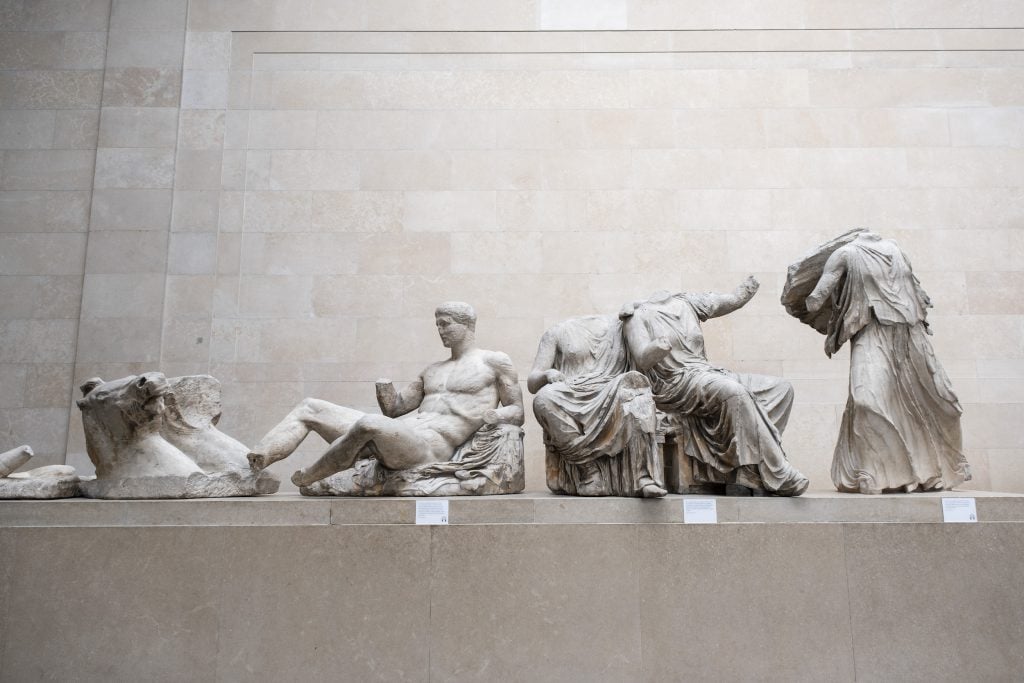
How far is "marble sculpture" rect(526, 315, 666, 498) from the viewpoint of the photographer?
5.27m

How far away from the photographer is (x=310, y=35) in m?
8.91

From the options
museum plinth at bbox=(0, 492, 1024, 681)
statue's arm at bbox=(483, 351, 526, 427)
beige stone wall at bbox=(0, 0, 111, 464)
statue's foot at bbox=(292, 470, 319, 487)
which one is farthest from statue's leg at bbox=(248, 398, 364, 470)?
beige stone wall at bbox=(0, 0, 111, 464)

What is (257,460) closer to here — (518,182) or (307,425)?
(307,425)

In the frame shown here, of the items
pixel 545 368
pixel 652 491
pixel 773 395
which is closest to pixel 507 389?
pixel 545 368

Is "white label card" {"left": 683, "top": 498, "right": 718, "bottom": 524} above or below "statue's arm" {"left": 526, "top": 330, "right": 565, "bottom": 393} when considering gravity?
below

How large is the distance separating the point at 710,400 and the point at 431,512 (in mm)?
2063

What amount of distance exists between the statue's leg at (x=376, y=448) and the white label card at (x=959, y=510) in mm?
3338

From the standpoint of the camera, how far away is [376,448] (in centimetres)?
546

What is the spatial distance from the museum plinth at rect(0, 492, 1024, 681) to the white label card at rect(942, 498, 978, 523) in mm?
38

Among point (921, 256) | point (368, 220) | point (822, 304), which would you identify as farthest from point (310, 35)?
point (921, 256)

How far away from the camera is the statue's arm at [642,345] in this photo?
570 centimetres

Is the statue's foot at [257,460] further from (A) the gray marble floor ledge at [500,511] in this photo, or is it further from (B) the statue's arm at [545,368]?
(B) the statue's arm at [545,368]

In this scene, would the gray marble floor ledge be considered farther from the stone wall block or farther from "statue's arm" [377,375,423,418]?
the stone wall block

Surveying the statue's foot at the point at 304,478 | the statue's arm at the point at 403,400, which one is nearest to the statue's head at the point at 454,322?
the statue's arm at the point at 403,400
